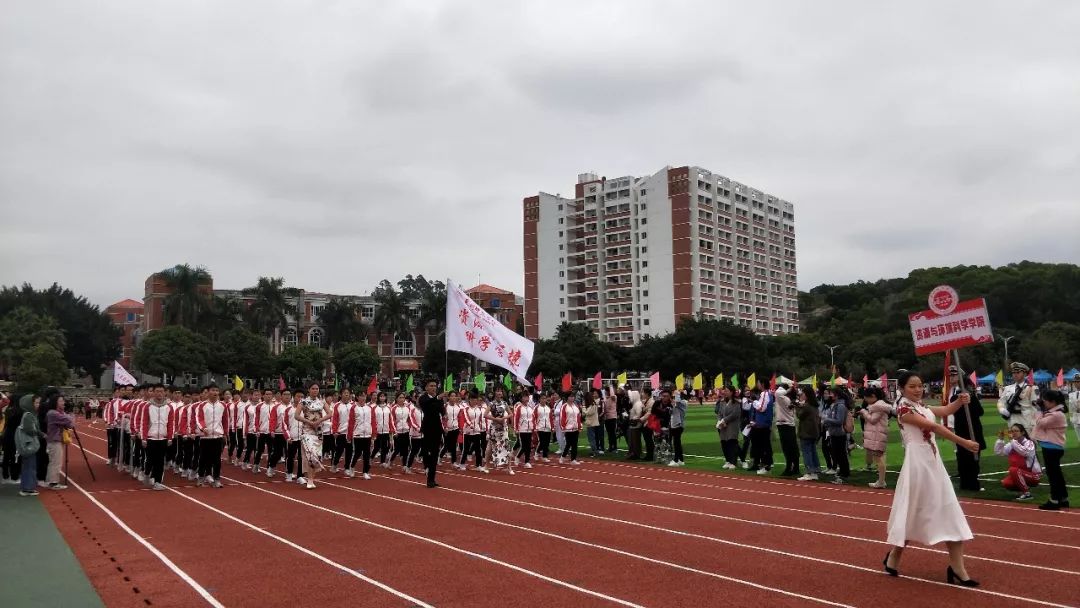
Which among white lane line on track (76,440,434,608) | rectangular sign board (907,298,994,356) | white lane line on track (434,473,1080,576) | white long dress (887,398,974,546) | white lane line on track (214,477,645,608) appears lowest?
white lane line on track (434,473,1080,576)

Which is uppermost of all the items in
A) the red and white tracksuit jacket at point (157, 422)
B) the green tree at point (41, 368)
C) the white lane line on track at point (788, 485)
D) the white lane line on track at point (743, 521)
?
the green tree at point (41, 368)

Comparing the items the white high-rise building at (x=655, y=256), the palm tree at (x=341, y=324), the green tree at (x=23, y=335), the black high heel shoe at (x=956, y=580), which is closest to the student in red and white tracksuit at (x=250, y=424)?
the black high heel shoe at (x=956, y=580)

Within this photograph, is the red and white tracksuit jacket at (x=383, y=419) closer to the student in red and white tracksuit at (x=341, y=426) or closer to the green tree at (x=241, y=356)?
the student in red and white tracksuit at (x=341, y=426)

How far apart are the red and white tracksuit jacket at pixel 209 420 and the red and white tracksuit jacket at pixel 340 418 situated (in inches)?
103

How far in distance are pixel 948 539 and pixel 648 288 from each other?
96.3m

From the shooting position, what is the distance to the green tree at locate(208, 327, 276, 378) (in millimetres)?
76875

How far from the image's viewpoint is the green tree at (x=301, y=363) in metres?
80.1

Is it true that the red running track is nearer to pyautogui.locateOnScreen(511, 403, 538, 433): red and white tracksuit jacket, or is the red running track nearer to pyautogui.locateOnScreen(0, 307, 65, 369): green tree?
pyautogui.locateOnScreen(511, 403, 538, 433): red and white tracksuit jacket

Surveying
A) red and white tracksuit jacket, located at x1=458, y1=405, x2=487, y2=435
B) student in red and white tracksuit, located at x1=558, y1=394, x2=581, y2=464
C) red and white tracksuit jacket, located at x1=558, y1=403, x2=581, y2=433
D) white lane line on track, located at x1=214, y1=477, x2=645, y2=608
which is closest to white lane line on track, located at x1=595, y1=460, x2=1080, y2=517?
student in red and white tracksuit, located at x1=558, y1=394, x2=581, y2=464

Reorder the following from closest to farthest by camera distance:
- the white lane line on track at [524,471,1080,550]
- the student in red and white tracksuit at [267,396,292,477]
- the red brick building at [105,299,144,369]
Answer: the white lane line on track at [524,471,1080,550], the student in red and white tracksuit at [267,396,292,477], the red brick building at [105,299,144,369]

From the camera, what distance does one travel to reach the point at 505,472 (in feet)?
56.5

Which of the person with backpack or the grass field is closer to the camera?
the grass field

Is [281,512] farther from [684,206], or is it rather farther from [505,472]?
[684,206]

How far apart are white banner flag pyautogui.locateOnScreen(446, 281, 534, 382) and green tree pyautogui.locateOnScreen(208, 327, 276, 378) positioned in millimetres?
65938
